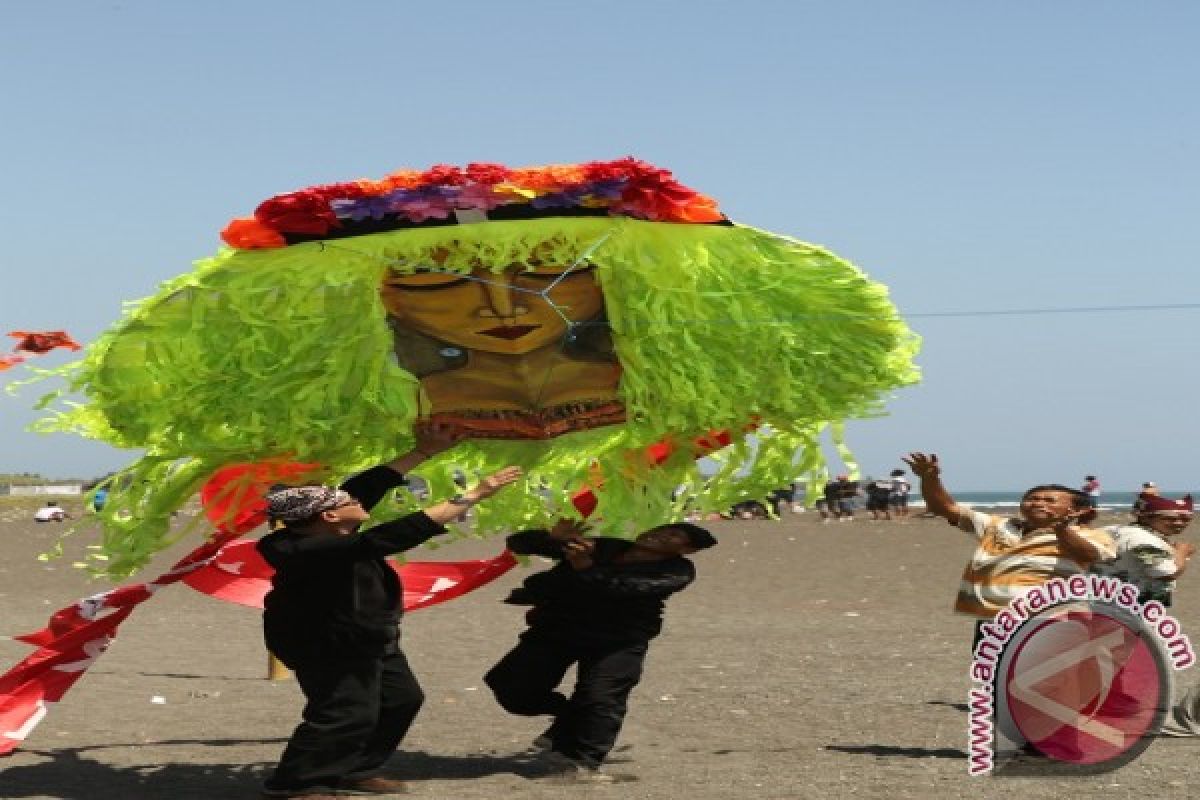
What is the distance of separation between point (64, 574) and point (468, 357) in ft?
53.5

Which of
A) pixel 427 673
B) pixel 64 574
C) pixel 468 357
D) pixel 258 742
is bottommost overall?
pixel 64 574

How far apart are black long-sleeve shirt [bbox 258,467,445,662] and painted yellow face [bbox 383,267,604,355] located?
76cm

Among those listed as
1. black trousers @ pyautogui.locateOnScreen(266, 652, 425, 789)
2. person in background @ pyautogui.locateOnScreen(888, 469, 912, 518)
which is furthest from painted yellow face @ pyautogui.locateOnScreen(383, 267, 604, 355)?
person in background @ pyautogui.locateOnScreen(888, 469, 912, 518)

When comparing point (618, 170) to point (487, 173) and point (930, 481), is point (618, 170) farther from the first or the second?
point (930, 481)

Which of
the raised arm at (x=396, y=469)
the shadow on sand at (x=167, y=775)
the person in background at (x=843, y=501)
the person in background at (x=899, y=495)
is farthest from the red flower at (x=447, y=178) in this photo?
the person in background at (x=899, y=495)

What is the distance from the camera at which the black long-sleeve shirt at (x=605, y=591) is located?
7266mm

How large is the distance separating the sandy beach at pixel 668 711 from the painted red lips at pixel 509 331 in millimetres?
1844

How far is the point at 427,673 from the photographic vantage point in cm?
1157

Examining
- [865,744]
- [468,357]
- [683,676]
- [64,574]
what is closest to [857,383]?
[468,357]

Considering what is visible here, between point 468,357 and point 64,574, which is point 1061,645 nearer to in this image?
point 468,357

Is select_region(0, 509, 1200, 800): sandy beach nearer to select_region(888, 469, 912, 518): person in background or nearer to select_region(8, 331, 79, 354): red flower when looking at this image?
select_region(8, 331, 79, 354): red flower

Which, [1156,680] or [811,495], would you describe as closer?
[811,495]

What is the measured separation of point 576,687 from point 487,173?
8.13 feet

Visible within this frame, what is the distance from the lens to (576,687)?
7375 millimetres
